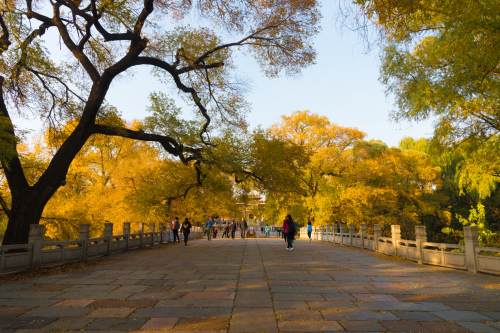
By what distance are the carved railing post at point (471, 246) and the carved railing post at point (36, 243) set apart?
1204 cm

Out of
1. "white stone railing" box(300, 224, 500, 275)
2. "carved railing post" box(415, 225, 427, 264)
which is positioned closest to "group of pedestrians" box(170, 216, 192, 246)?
"white stone railing" box(300, 224, 500, 275)

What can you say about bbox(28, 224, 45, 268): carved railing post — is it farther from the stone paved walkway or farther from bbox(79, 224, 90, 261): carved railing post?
bbox(79, 224, 90, 261): carved railing post

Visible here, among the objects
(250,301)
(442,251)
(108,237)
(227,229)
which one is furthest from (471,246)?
(227,229)

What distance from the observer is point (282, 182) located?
18719 millimetres

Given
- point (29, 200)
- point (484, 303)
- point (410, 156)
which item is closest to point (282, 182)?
point (29, 200)

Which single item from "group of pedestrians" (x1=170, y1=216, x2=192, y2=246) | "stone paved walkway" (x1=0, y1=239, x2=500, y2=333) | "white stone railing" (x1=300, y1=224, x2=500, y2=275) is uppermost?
"group of pedestrians" (x1=170, y1=216, x2=192, y2=246)

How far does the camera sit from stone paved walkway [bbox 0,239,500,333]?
15.7 feet

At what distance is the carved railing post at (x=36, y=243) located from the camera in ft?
34.5

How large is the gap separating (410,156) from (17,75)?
28.9m

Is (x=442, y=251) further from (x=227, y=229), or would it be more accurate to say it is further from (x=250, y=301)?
(x=227, y=229)

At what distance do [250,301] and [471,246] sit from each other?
731 centimetres

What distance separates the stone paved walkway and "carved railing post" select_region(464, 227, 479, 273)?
35 cm

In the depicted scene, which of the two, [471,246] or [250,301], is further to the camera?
[471,246]

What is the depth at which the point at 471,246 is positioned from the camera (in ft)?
33.7
